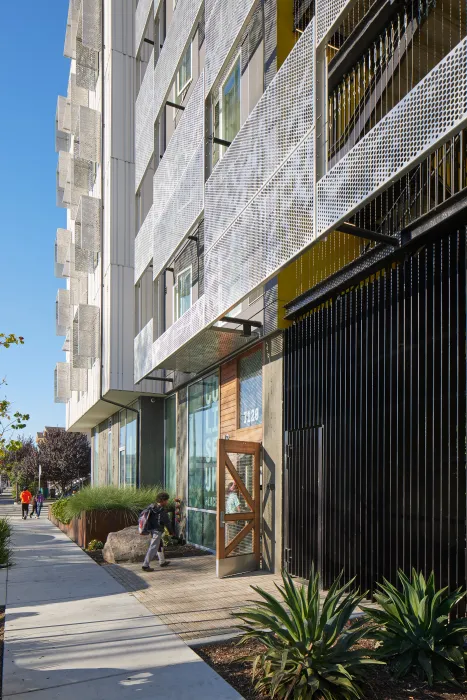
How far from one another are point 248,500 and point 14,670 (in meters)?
6.18

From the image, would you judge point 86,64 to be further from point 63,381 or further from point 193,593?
point 193,593

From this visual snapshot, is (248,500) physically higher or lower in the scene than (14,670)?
higher

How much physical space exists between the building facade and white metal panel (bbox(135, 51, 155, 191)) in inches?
125

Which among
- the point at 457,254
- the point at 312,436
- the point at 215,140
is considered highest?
the point at 215,140

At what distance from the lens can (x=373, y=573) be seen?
8188 millimetres

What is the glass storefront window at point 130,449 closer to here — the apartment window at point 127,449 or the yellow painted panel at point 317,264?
the apartment window at point 127,449

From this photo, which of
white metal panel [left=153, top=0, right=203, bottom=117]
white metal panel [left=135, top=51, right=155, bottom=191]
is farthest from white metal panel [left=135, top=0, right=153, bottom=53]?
white metal panel [left=153, top=0, right=203, bottom=117]

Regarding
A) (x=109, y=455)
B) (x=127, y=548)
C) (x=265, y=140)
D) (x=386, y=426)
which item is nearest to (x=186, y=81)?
(x=265, y=140)

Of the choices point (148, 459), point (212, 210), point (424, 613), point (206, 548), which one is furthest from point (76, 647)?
point (148, 459)

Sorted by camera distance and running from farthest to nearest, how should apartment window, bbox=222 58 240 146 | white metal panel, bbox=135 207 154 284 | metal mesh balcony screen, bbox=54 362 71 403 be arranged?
1. metal mesh balcony screen, bbox=54 362 71 403
2. white metal panel, bbox=135 207 154 284
3. apartment window, bbox=222 58 240 146

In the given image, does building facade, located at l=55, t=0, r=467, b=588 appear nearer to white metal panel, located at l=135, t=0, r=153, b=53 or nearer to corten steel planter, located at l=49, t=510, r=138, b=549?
corten steel planter, located at l=49, t=510, r=138, b=549

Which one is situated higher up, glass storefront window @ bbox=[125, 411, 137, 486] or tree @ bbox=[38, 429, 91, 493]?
glass storefront window @ bbox=[125, 411, 137, 486]

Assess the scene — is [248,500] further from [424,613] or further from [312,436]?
[424,613]

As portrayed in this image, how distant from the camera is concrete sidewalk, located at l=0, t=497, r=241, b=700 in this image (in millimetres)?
5461
